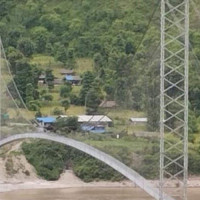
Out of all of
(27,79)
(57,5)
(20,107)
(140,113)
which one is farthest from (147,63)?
(57,5)

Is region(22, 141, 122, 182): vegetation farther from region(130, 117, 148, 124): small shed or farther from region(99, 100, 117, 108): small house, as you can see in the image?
region(130, 117, 148, 124): small shed

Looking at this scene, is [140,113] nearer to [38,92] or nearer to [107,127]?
[107,127]

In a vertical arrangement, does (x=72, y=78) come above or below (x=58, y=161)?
above

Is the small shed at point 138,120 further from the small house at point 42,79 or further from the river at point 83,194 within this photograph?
the small house at point 42,79

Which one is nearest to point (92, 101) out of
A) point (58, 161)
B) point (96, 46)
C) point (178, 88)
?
point (58, 161)

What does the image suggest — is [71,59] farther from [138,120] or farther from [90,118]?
[138,120]
